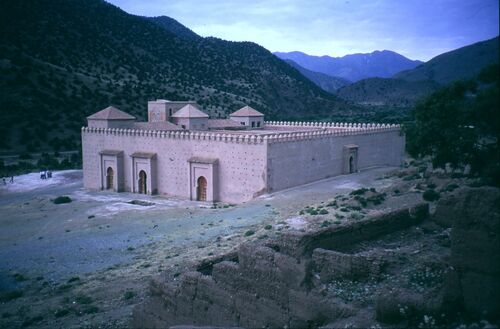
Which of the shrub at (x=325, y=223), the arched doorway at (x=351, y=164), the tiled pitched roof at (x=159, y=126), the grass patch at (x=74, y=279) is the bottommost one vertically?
the grass patch at (x=74, y=279)

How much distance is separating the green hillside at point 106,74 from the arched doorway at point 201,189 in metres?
26.2

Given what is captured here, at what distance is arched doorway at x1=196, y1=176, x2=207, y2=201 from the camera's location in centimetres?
2481

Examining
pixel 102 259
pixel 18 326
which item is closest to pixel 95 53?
pixel 102 259

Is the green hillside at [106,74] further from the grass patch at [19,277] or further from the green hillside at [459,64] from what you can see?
the grass patch at [19,277]

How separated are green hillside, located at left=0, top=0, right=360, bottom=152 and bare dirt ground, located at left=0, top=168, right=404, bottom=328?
80.7ft

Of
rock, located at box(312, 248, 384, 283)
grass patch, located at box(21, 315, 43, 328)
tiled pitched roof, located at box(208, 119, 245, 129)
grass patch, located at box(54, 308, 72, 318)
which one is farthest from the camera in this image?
tiled pitched roof, located at box(208, 119, 245, 129)

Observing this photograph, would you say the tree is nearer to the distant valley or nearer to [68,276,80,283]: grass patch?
[68,276,80,283]: grass patch

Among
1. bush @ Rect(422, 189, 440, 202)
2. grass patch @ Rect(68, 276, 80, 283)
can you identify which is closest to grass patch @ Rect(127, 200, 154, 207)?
grass patch @ Rect(68, 276, 80, 283)

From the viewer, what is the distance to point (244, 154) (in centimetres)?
2323

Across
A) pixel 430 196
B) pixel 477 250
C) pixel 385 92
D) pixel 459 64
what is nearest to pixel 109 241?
pixel 430 196

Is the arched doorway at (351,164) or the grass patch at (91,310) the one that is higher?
the arched doorway at (351,164)

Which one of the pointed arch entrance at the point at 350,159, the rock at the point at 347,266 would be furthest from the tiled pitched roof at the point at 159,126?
the rock at the point at 347,266

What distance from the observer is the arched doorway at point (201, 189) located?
24812 millimetres

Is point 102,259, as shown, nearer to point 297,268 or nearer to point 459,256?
point 297,268
